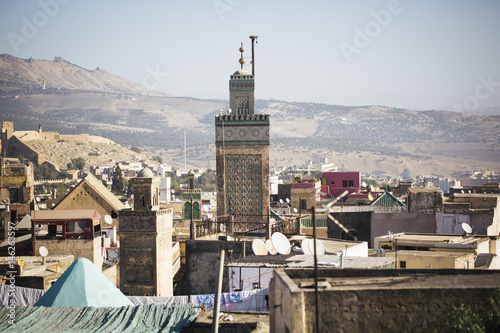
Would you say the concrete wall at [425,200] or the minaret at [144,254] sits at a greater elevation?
the concrete wall at [425,200]

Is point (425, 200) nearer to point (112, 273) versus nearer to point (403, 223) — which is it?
point (403, 223)

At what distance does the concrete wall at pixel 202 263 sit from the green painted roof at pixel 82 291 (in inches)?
152

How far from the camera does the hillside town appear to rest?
25.5 feet

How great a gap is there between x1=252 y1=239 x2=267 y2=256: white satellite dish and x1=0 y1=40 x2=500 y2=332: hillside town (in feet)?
0.14

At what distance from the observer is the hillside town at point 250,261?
7766 mm

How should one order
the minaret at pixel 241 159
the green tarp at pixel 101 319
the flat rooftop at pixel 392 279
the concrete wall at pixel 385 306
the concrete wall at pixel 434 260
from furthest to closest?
1. the minaret at pixel 241 159
2. the concrete wall at pixel 434 260
3. the green tarp at pixel 101 319
4. the flat rooftop at pixel 392 279
5. the concrete wall at pixel 385 306

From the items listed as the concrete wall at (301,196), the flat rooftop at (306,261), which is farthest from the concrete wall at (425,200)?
the flat rooftop at (306,261)

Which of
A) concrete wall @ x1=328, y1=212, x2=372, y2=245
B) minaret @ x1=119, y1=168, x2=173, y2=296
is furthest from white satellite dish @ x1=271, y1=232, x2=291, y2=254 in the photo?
concrete wall @ x1=328, y1=212, x2=372, y2=245

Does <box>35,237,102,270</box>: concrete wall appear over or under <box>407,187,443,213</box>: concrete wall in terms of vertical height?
under

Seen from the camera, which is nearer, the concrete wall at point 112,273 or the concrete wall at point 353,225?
the concrete wall at point 112,273

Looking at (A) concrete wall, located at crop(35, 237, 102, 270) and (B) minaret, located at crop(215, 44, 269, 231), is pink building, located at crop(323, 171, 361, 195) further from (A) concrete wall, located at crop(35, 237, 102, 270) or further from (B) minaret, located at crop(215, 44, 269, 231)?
(A) concrete wall, located at crop(35, 237, 102, 270)

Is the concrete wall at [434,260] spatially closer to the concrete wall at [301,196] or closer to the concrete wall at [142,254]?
the concrete wall at [142,254]

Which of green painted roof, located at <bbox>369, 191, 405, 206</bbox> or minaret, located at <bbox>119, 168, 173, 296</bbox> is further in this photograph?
green painted roof, located at <bbox>369, 191, 405, 206</bbox>

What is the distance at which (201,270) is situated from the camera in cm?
1712
